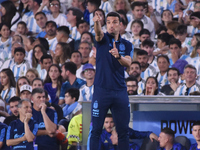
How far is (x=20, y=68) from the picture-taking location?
10.0m

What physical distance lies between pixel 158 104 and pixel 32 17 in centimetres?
619

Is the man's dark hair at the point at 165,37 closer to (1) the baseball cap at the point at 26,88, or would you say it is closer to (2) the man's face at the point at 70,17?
(2) the man's face at the point at 70,17

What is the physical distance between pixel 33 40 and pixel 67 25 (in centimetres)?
97

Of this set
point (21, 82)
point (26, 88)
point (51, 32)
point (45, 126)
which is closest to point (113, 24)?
point (45, 126)

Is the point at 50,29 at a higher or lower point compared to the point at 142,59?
higher

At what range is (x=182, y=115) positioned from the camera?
6.17 meters

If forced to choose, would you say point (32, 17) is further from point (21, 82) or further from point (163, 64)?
point (163, 64)

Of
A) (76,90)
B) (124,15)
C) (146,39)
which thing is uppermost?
(124,15)

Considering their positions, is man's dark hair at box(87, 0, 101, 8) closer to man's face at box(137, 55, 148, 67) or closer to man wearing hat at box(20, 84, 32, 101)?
man's face at box(137, 55, 148, 67)

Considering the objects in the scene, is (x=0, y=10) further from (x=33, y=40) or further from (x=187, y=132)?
(x=187, y=132)

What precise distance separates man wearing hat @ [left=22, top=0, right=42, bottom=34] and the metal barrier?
5.20 m

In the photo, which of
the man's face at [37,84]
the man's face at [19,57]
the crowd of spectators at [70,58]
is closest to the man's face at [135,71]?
the crowd of spectators at [70,58]

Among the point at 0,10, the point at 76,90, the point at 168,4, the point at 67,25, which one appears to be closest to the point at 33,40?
the point at 67,25

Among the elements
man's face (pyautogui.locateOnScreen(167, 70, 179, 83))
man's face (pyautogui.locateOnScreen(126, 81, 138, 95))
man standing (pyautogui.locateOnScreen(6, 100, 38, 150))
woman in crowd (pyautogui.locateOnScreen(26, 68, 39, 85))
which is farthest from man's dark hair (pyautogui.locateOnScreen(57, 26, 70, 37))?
man standing (pyautogui.locateOnScreen(6, 100, 38, 150))
